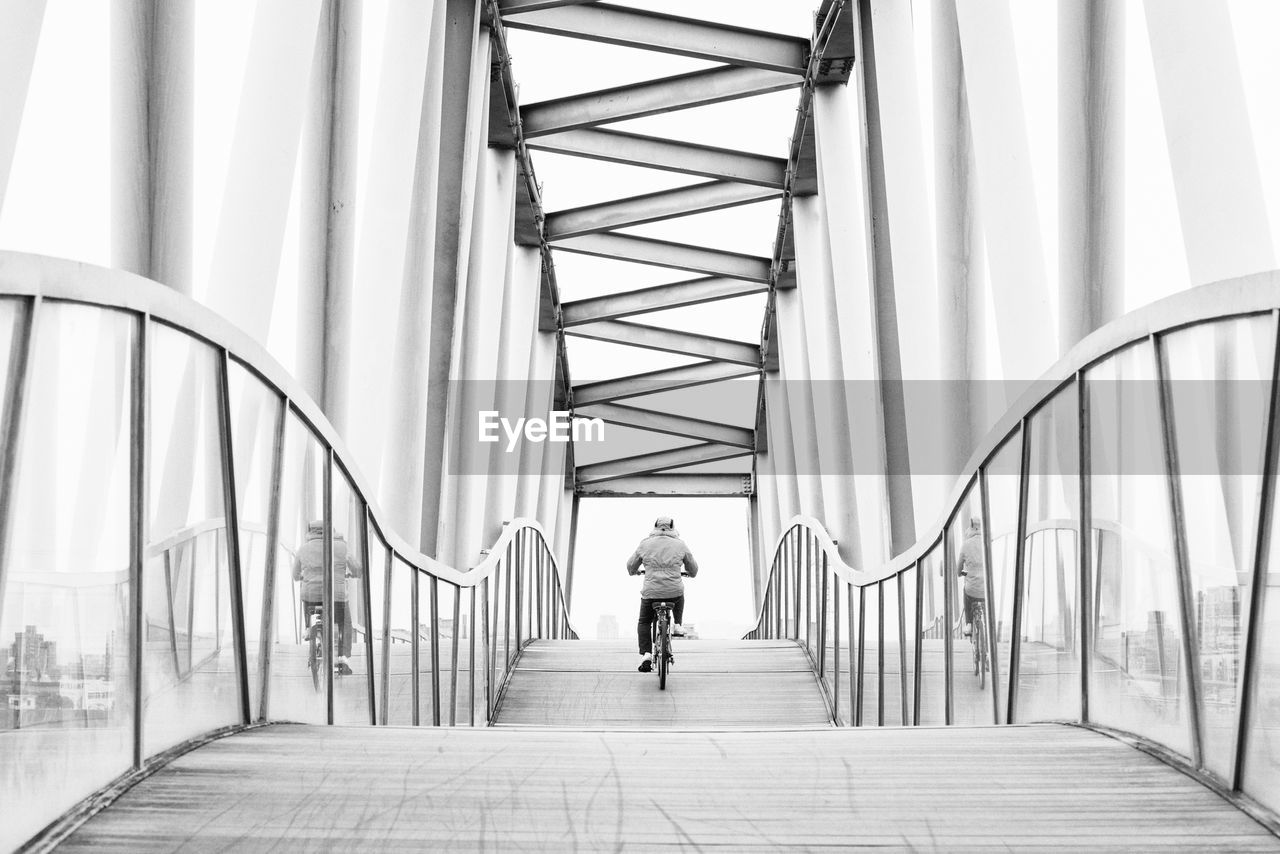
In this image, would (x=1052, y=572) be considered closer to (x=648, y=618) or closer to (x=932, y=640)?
(x=932, y=640)

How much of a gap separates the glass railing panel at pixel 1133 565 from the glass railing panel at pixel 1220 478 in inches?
5.4

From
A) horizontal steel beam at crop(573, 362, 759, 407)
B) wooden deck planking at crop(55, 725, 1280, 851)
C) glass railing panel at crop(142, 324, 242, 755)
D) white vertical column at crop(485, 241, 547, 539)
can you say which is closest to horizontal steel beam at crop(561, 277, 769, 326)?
white vertical column at crop(485, 241, 547, 539)

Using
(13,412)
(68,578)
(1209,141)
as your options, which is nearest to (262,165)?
(1209,141)

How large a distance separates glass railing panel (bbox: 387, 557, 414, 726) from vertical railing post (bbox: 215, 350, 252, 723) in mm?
2426

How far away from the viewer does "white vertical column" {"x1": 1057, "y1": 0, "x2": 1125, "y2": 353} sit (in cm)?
834

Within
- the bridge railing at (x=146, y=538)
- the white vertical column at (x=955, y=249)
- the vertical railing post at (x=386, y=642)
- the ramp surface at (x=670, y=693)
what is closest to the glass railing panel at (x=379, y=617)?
the vertical railing post at (x=386, y=642)

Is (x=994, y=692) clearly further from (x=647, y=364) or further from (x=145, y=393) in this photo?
(x=647, y=364)

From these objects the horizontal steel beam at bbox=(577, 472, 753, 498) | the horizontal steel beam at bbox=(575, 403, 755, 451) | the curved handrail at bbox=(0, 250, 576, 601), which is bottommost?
the horizontal steel beam at bbox=(577, 472, 753, 498)

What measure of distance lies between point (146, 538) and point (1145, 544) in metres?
2.96

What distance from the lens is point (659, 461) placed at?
35.3 meters

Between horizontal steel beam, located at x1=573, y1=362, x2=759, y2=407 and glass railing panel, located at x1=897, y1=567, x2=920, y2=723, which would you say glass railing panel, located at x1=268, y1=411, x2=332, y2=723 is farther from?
horizontal steel beam, located at x1=573, y1=362, x2=759, y2=407

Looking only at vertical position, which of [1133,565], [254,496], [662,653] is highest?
[254,496]

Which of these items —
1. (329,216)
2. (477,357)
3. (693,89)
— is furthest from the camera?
(477,357)

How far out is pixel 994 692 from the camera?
6.16 m
